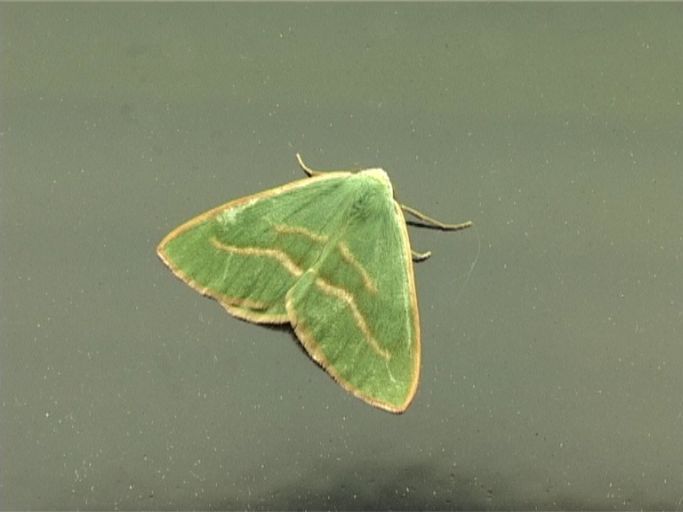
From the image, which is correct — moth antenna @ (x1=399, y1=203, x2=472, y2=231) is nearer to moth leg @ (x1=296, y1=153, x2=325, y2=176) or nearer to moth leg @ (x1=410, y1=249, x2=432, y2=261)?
moth leg @ (x1=410, y1=249, x2=432, y2=261)

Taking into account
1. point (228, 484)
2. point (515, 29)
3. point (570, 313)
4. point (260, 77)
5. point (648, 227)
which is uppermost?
point (515, 29)

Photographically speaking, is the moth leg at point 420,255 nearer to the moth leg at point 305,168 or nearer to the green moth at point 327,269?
the green moth at point 327,269

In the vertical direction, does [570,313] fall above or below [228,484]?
above

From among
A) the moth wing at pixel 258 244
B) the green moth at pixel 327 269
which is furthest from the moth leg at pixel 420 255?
the moth wing at pixel 258 244

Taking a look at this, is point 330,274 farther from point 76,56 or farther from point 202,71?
point 76,56

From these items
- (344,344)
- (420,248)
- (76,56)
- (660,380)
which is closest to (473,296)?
(420,248)

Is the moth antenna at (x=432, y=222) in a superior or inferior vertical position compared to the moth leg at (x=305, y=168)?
inferior

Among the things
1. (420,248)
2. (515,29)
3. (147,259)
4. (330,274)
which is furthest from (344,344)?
(515,29)
